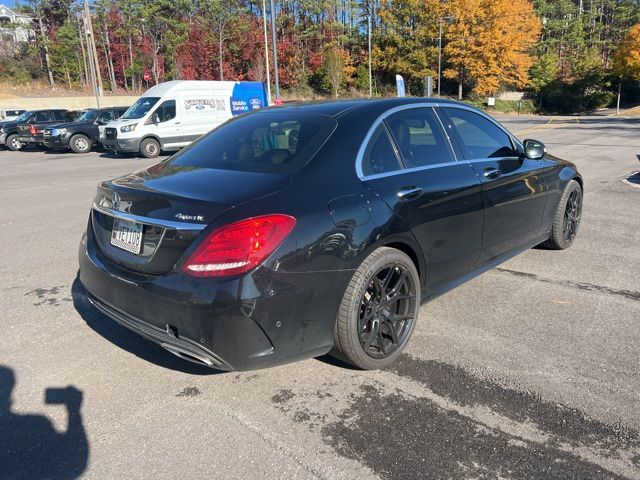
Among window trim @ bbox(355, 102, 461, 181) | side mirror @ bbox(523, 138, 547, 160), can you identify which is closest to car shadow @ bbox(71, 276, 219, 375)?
window trim @ bbox(355, 102, 461, 181)

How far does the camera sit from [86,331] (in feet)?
12.7

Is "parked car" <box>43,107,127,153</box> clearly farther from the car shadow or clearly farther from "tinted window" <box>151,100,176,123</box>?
the car shadow

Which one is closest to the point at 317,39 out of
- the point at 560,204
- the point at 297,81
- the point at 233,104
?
the point at 297,81

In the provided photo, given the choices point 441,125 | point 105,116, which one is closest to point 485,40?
point 105,116

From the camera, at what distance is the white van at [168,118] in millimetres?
17312

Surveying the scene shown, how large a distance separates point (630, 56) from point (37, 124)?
175 ft

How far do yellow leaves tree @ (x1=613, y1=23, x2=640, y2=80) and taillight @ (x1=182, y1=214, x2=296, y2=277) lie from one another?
2329 inches

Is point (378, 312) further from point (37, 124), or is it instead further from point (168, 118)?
point (37, 124)

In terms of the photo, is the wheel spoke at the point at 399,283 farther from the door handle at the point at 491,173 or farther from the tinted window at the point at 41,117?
the tinted window at the point at 41,117

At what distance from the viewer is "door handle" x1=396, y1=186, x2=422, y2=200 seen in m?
3.32

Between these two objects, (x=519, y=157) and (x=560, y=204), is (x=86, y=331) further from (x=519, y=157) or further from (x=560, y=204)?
(x=560, y=204)

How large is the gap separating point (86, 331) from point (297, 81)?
58.7 meters

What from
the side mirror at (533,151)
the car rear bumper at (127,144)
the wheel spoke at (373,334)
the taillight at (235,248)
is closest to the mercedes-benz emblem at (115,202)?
the taillight at (235,248)

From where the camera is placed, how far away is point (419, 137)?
3.85 metres
